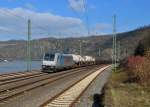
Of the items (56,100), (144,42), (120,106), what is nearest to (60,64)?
(144,42)

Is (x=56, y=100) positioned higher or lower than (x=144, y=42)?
lower

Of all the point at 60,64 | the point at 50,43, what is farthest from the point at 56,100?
the point at 50,43

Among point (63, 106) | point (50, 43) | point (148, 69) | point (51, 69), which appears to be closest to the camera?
point (63, 106)

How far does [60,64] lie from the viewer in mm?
66688

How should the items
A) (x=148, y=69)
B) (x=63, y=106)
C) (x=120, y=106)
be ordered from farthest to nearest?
(x=148, y=69), (x=63, y=106), (x=120, y=106)

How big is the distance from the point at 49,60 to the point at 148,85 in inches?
1332

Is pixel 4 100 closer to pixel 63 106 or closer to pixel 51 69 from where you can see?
pixel 63 106

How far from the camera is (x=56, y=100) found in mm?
22484

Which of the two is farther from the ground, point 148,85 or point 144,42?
point 144,42

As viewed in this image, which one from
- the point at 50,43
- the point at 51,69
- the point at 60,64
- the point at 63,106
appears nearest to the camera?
the point at 63,106

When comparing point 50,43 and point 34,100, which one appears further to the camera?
point 50,43

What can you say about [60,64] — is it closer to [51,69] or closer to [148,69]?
[51,69]

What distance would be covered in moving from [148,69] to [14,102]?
36.6 feet

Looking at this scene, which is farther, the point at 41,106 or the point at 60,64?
the point at 60,64
